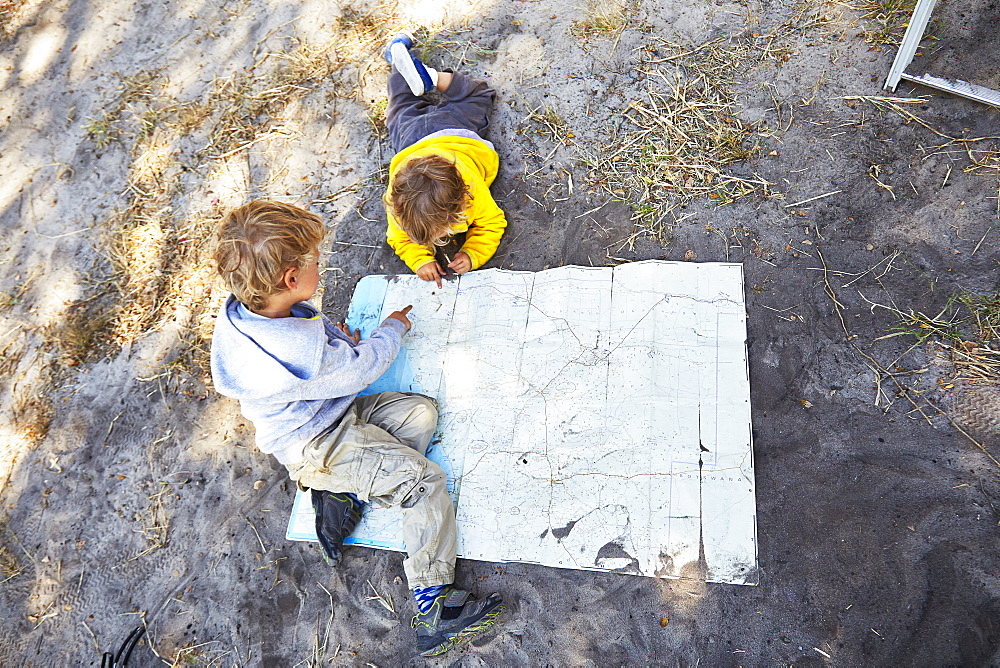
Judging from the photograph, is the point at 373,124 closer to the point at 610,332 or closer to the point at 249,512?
the point at 610,332

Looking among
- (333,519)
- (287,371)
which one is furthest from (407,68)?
(333,519)

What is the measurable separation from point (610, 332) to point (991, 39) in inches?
91.4

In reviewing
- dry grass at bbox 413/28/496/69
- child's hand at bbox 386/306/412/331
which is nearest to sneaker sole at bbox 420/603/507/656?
child's hand at bbox 386/306/412/331

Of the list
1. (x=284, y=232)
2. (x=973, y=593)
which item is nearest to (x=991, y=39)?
(x=973, y=593)

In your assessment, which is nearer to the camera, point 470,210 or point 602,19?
point 470,210

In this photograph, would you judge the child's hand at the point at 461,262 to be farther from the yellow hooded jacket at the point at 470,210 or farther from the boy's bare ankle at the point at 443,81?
the boy's bare ankle at the point at 443,81

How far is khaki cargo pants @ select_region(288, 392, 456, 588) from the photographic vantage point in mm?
2387

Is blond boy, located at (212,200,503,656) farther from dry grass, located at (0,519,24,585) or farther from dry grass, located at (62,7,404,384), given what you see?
dry grass, located at (0,519,24,585)

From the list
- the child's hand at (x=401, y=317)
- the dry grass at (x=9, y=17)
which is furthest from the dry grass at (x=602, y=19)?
the dry grass at (x=9, y=17)

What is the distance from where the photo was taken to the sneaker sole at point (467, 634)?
2.32 meters

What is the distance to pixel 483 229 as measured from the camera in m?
2.96

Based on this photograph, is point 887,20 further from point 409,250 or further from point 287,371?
point 287,371

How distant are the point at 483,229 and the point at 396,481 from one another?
1.24 metres

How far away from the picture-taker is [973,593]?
81.4 inches
